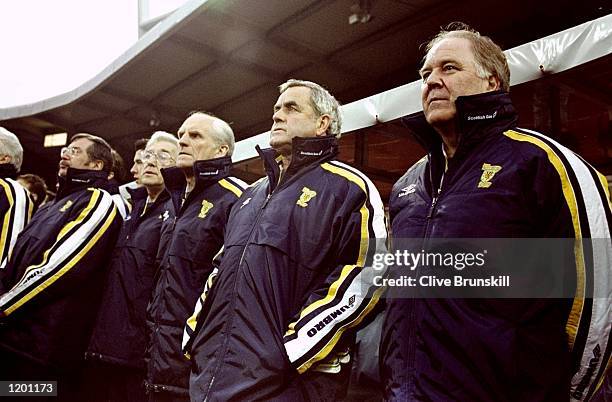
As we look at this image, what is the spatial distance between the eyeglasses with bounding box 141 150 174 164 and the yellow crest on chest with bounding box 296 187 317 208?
1.91 m

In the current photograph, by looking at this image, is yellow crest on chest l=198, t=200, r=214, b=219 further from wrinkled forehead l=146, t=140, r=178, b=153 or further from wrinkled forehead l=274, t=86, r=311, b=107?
wrinkled forehead l=146, t=140, r=178, b=153

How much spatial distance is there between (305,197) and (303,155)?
9.1 inches

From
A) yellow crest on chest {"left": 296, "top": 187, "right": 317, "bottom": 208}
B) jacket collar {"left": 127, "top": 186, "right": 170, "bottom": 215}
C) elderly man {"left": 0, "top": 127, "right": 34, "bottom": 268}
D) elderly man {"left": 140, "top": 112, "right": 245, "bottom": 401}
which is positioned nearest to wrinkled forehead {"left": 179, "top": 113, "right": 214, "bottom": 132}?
elderly man {"left": 140, "top": 112, "right": 245, "bottom": 401}

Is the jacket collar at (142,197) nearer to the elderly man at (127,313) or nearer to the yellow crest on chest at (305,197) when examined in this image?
the elderly man at (127,313)

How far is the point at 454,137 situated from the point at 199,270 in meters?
1.53

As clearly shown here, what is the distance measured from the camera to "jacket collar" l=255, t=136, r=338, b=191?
250cm

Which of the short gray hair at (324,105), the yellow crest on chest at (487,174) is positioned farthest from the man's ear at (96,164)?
the yellow crest on chest at (487,174)

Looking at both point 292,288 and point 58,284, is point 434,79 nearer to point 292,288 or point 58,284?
point 292,288

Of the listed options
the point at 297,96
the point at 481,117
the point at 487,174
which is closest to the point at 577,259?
the point at 487,174

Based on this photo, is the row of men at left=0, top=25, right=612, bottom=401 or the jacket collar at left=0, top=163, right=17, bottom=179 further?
the jacket collar at left=0, top=163, right=17, bottom=179

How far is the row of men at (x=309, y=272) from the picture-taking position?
1605 millimetres

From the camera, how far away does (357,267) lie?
215 centimetres

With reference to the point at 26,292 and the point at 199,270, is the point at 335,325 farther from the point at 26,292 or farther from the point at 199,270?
Result: the point at 26,292

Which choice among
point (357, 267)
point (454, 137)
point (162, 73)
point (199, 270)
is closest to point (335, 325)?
point (357, 267)
